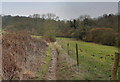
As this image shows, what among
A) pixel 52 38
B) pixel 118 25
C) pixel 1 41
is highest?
pixel 118 25

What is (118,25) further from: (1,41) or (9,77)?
(1,41)

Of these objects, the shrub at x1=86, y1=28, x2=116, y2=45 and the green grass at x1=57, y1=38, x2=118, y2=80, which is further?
the green grass at x1=57, y1=38, x2=118, y2=80

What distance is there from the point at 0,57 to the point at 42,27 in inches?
728

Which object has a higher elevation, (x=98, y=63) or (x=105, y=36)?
(x=105, y=36)

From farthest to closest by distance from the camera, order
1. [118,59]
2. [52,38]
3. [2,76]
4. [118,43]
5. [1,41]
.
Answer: [52,38], [1,41], [2,76], [118,59], [118,43]

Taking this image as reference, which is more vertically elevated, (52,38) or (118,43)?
(118,43)

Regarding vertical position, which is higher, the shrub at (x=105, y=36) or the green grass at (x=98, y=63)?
the shrub at (x=105, y=36)

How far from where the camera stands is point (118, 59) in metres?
3.04

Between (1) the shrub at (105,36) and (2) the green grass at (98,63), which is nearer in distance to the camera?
(1) the shrub at (105,36)

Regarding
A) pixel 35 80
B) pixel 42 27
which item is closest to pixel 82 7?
pixel 35 80

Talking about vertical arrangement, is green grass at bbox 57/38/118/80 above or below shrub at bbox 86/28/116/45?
below

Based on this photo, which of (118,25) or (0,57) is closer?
(118,25)

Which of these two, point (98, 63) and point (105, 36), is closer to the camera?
point (105, 36)

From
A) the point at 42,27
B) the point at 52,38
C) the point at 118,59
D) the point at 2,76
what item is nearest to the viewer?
the point at 118,59
